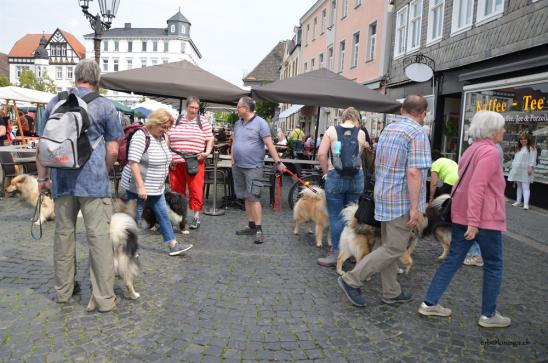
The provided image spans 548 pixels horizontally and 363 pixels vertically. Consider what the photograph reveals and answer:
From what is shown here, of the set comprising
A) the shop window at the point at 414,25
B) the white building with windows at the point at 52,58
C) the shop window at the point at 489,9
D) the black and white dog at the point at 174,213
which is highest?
the white building with windows at the point at 52,58

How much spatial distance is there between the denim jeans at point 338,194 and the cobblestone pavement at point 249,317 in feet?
1.71

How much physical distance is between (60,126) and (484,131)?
10.8 ft

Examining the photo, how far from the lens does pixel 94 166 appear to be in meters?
3.58

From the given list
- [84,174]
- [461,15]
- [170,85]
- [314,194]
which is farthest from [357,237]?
[461,15]

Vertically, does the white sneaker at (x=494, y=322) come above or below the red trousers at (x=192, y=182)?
below

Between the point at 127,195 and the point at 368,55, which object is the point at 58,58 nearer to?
the point at 368,55

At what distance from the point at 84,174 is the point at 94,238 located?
20.7 inches

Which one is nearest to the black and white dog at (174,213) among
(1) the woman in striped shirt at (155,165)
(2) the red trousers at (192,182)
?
(2) the red trousers at (192,182)

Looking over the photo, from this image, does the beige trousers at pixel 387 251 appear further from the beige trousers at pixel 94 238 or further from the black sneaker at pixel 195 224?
the black sneaker at pixel 195 224

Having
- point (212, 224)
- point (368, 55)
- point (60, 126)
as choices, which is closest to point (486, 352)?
point (60, 126)

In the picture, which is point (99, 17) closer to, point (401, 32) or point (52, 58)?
point (401, 32)

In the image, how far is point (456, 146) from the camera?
14281mm

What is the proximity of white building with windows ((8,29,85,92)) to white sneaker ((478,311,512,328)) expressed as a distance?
291 ft

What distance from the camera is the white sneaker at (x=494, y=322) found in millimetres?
3689
